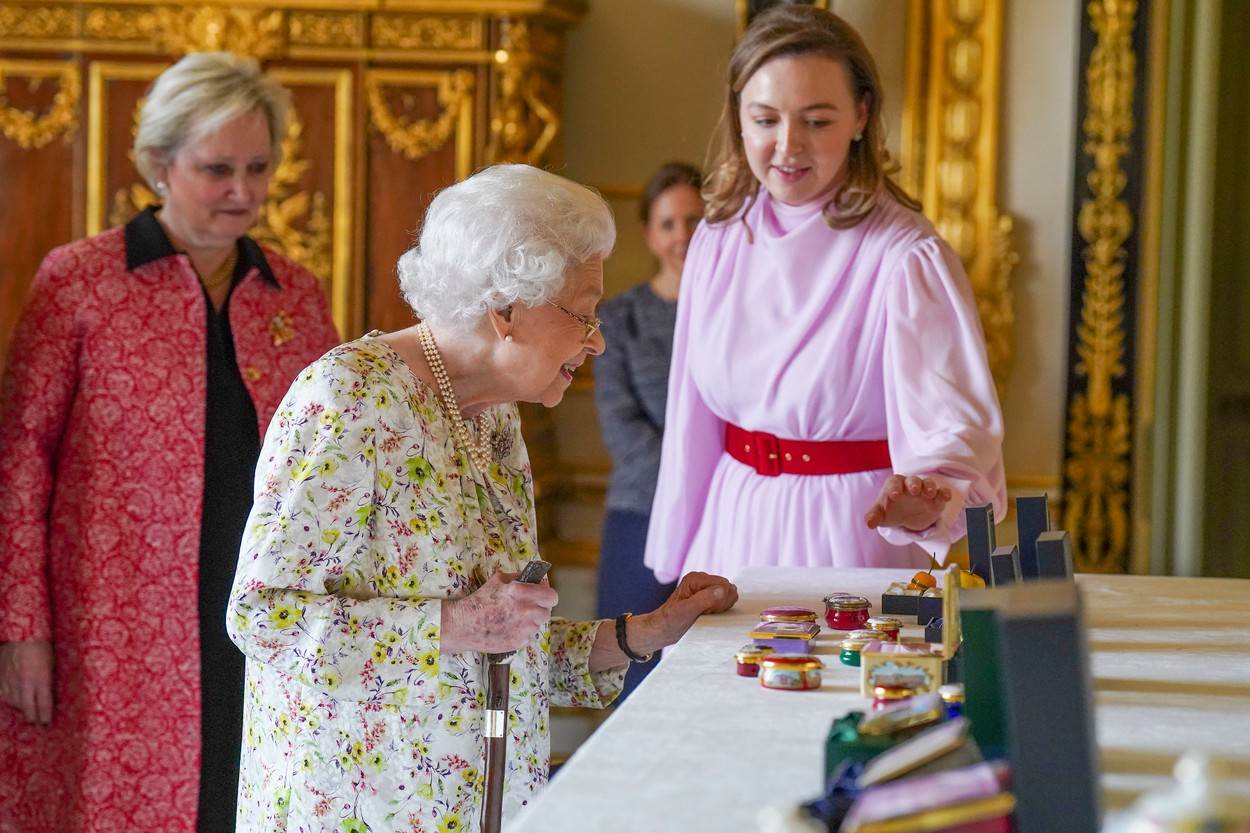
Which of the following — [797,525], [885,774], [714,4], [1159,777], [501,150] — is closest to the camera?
[885,774]

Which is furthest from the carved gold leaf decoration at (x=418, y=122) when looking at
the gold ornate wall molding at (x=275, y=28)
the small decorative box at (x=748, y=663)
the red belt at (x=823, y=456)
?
the small decorative box at (x=748, y=663)

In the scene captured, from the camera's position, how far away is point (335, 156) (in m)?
4.41

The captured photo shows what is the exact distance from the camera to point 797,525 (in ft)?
8.41

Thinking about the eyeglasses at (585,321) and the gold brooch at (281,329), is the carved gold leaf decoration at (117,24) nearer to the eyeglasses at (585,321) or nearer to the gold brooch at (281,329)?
the gold brooch at (281,329)

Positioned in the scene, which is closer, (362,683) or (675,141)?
(362,683)

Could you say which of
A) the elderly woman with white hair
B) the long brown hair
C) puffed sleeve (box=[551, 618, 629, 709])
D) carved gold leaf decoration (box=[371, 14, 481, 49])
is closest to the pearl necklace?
the elderly woman with white hair

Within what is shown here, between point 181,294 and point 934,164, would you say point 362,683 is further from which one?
point 934,164

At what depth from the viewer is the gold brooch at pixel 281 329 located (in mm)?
2967

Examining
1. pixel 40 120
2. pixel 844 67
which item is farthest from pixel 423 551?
pixel 40 120

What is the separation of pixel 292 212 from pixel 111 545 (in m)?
1.81

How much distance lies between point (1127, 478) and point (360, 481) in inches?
134

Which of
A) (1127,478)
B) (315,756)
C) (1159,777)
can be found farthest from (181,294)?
(1127,478)

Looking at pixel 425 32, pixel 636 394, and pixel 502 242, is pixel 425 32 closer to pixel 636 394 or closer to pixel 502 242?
pixel 636 394

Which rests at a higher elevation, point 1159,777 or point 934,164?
point 934,164
